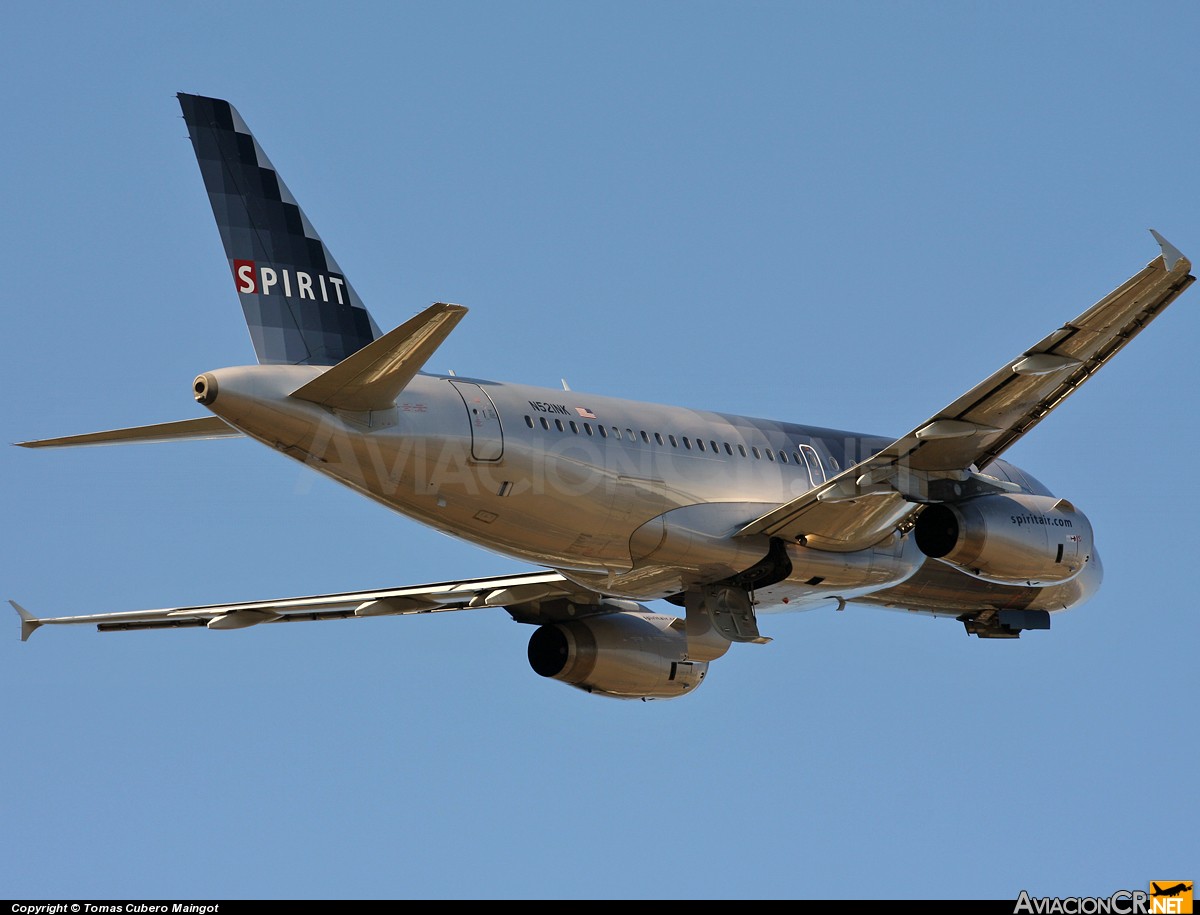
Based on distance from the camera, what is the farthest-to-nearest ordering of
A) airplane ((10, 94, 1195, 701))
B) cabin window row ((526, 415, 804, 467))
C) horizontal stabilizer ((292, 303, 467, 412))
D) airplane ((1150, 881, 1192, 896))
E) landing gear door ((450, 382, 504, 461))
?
cabin window row ((526, 415, 804, 467)), landing gear door ((450, 382, 504, 461)), airplane ((10, 94, 1195, 701)), airplane ((1150, 881, 1192, 896)), horizontal stabilizer ((292, 303, 467, 412))

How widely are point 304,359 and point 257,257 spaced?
165cm

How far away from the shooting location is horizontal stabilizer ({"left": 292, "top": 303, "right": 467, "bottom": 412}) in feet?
70.2

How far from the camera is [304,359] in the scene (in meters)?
25.1

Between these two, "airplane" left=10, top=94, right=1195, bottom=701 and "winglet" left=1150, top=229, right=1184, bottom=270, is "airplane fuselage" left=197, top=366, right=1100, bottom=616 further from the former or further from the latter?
"winglet" left=1150, top=229, right=1184, bottom=270

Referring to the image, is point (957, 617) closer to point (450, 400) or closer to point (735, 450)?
point (735, 450)

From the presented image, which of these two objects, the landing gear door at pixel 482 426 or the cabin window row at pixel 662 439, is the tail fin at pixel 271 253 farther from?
the cabin window row at pixel 662 439

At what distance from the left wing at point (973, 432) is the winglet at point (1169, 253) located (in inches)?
0.5

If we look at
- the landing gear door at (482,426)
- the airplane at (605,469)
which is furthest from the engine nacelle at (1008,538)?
the landing gear door at (482,426)

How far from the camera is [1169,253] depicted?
910 inches

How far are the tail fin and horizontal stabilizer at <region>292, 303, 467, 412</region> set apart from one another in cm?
201

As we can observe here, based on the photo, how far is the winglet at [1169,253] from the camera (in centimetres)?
2281

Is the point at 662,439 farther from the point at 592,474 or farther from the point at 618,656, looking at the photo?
the point at 618,656

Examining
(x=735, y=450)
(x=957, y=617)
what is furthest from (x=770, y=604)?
(x=957, y=617)

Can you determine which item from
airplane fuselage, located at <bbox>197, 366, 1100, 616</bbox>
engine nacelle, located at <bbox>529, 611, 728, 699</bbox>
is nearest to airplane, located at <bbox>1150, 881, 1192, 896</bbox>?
airplane fuselage, located at <bbox>197, 366, 1100, 616</bbox>
